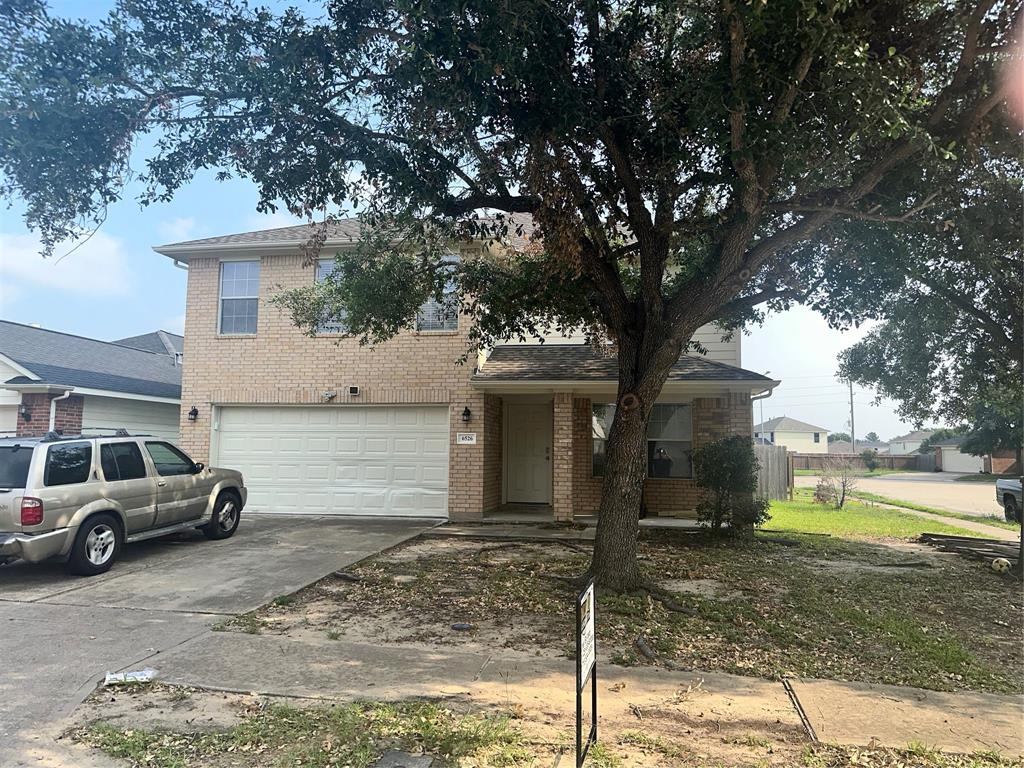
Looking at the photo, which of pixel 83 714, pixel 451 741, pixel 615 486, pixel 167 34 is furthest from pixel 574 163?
pixel 83 714

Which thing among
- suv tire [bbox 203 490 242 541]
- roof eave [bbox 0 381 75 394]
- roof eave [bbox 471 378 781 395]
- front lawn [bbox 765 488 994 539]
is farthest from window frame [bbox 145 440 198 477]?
front lawn [bbox 765 488 994 539]

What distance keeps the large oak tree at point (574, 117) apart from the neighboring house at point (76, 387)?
8163 millimetres

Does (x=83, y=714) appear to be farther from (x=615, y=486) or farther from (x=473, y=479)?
(x=473, y=479)

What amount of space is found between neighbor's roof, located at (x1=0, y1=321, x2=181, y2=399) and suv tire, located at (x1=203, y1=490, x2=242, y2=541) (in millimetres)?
5472

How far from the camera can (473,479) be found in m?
12.6

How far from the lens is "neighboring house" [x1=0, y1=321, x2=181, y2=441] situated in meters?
13.2

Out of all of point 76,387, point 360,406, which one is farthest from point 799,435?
point 76,387

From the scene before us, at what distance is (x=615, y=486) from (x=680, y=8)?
4708 millimetres

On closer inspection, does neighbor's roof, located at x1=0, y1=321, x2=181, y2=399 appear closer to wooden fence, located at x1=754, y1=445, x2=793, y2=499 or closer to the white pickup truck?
wooden fence, located at x1=754, y1=445, x2=793, y2=499

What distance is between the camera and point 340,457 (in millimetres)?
13234

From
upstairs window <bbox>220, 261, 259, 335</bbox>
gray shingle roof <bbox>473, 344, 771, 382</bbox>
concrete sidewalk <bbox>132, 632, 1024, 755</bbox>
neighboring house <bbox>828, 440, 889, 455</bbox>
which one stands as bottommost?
concrete sidewalk <bbox>132, 632, 1024, 755</bbox>

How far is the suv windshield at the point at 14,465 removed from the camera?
720 centimetres

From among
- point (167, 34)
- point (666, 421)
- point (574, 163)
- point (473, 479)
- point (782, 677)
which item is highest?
point (167, 34)

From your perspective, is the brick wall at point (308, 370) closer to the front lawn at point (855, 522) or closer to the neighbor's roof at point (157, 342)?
the front lawn at point (855, 522)
